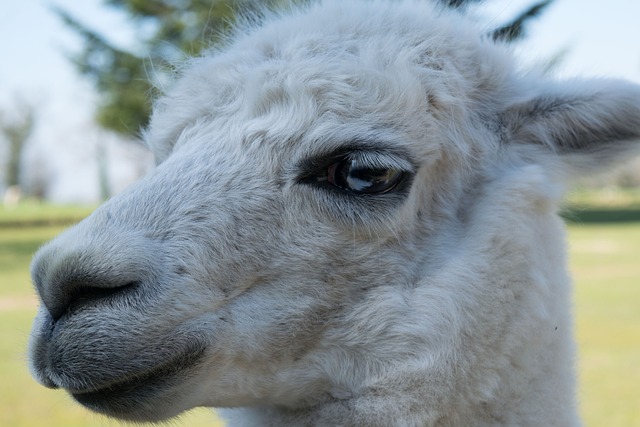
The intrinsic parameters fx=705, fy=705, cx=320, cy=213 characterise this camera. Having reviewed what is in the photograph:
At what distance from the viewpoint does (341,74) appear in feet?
7.25

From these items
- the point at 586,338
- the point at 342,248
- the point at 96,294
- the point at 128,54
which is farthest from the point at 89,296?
the point at 128,54

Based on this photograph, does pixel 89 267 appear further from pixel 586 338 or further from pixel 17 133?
pixel 17 133

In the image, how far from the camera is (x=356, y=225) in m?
2.13

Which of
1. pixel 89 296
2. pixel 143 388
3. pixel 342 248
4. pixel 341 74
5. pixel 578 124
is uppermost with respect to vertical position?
pixel 578 124

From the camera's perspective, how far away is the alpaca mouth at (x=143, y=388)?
1.92 metres

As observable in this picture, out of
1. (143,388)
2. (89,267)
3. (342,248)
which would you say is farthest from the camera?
(342,248)

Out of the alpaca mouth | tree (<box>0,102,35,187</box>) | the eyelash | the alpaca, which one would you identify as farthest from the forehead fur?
tree (<box>0,102,35,187</box>)

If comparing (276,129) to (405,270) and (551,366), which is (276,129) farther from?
(551,366)

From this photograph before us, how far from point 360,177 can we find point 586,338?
471 inches

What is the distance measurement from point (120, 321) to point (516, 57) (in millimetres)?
1761

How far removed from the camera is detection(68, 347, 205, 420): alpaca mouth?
6.31 feet

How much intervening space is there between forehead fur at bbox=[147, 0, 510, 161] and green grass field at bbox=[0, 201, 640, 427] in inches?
30.2

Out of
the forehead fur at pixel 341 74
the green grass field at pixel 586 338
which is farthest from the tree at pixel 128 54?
the forehead fur at pixel 341 74

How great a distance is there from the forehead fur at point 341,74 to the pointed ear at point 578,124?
0.13 metres
